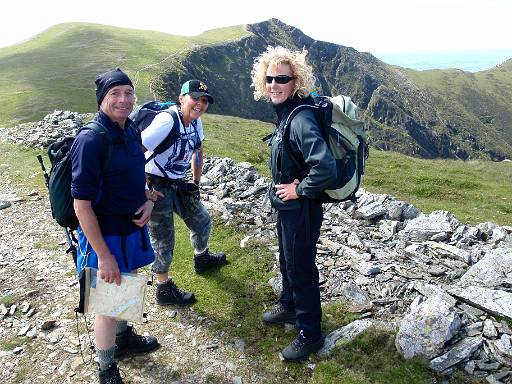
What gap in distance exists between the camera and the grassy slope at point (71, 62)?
200 ft

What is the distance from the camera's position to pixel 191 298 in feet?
28.4

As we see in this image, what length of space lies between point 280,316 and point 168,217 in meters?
3.03

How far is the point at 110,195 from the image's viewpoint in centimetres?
534

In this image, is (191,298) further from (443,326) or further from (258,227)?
(443,326)

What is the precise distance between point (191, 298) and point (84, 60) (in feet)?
365

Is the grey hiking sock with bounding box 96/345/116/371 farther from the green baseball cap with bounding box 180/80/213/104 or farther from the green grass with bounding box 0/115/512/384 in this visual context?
the green baseball cap with bounding box 180/80/213/104

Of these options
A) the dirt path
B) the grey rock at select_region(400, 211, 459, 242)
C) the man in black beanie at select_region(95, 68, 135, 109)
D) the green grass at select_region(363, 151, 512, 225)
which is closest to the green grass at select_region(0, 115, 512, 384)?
the dirt path

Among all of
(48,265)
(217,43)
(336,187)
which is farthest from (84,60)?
(336,187)

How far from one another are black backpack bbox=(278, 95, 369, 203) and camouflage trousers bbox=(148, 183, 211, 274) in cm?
331

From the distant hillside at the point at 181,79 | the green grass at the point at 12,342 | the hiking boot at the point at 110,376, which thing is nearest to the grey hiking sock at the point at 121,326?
the hiking boot at the point at 110,376

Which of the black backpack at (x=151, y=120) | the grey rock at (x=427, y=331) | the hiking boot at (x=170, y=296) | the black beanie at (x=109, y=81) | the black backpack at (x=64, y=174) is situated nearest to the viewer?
the black backpack at (x=64, y=174)

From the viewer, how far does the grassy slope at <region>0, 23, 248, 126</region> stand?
200 feet

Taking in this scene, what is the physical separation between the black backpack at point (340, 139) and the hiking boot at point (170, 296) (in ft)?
14.4

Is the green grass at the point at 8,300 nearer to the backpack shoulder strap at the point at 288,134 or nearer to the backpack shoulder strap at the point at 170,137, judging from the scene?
the backpack shoulder strap at the point at 170,137
